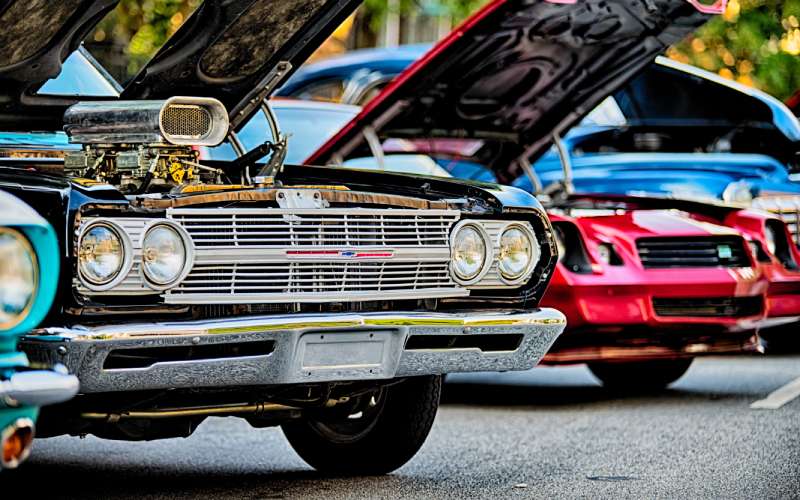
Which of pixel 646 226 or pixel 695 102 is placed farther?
pixel 695 102

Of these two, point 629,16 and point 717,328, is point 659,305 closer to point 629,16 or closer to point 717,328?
point 717,328

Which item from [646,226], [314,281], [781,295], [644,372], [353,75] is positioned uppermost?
[353,75]

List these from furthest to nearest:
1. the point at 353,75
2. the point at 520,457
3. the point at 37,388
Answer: the point at 353,75, the point at 520,457, the point at 37,388

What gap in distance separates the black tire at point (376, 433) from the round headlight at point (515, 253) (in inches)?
24.0

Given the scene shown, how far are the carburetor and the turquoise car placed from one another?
1.23 m

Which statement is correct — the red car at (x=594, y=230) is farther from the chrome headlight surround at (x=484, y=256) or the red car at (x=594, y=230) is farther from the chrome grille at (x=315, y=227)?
the chrome grille at (x=315, y=227)

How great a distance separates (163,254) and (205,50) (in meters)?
1.33

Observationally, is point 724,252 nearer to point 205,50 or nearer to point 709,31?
point 205,50

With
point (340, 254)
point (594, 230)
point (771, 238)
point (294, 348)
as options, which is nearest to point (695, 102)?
point (771, 238)

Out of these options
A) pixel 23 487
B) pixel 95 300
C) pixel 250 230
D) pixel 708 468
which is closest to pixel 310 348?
pixel 250 230

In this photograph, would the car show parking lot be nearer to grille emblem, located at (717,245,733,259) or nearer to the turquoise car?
grille emblem, located at (717,245,733,259)

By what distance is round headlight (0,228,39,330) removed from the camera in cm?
371

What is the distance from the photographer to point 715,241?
25.0ft

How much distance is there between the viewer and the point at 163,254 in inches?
173
